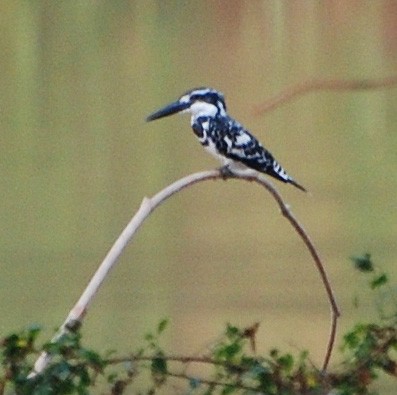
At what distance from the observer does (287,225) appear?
493 cm

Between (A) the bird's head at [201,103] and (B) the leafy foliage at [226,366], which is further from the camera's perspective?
(A) the bird's head at [201,103]

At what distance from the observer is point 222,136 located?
2.74m

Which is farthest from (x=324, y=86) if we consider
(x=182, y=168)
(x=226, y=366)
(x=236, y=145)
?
(x=182, y=168)

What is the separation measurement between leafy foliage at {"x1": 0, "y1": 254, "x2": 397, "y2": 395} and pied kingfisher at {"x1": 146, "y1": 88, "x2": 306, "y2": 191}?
1.09 meters

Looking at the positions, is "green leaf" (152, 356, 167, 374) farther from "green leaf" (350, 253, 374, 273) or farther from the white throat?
the white throat

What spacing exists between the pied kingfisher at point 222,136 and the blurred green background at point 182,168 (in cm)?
41

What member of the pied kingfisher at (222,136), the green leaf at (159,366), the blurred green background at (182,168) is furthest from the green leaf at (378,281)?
the pied kingfisher at (222,136)

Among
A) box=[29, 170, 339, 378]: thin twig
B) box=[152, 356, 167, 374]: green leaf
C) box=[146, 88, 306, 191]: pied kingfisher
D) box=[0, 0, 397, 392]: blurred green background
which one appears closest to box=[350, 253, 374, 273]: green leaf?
box=[29, 170, 339, 378]: thin twig

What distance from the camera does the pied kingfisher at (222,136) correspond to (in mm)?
2711

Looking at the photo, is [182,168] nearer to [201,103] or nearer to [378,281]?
[201,103]

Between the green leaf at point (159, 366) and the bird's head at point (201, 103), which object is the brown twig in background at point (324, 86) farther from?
the bird's head at point (201, 103)

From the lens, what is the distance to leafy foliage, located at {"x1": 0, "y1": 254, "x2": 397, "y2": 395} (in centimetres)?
141

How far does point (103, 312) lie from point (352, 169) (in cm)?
192

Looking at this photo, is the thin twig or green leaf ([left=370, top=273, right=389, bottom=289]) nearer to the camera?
the thin twig
